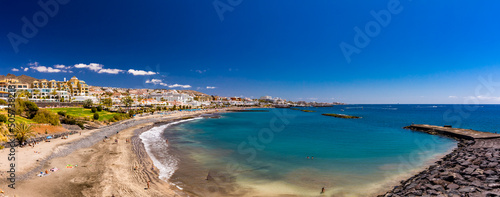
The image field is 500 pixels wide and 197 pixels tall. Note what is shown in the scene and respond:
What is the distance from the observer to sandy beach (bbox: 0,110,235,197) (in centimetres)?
1155

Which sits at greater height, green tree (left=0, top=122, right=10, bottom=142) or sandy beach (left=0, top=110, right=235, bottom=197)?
→ green tree (left=0, top=122, right=10, bottom=142)

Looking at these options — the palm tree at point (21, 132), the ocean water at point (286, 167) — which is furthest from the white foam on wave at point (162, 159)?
the palm tree at point (21, 132)

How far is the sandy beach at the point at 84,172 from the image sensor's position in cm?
1155

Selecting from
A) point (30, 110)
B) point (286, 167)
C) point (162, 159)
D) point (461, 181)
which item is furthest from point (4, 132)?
point (461, 181)

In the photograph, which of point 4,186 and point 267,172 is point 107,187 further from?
point 267,172

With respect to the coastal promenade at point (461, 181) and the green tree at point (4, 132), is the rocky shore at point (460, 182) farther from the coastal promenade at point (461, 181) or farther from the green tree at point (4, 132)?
the green tree at point (4, 132)

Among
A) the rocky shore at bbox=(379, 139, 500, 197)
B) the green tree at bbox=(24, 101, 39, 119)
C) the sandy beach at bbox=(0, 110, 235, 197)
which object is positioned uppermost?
the green tree at bbox=(24, 101, 39, 119)

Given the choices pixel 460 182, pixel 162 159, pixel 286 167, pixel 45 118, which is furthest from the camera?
pixel 45 118

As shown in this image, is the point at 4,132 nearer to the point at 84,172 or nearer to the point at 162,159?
the point at 84,172

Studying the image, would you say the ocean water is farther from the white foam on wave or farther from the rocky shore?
the rocky shore

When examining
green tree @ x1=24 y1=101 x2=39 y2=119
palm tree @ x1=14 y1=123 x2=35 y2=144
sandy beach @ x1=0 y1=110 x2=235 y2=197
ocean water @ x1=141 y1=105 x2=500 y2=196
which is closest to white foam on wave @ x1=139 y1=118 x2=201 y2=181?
ocean water @ x1=141 y1=105 x2=500 y2=196

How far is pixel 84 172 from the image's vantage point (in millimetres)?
14461

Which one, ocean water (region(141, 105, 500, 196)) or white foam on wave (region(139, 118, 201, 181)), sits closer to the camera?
ocean water (region(141, 105, 500, 196))

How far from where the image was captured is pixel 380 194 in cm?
1204
